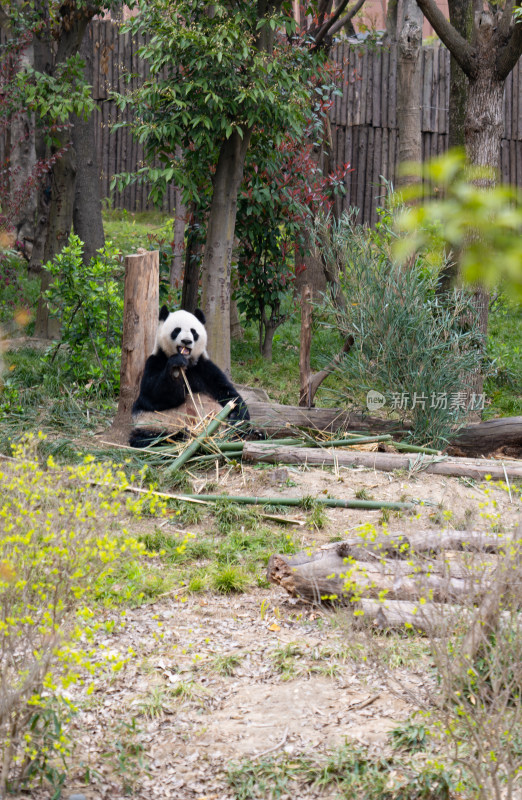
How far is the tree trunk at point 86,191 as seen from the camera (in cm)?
988

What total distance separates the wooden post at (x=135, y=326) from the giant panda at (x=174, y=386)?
173 mm

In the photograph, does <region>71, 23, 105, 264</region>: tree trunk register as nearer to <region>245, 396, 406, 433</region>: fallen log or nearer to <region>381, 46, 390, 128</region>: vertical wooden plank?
<region>245, 396, 406, 433</region>: fallen log

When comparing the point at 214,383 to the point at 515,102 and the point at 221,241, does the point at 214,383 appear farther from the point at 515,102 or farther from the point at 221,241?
the point at 515,102

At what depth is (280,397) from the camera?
848 centimetres

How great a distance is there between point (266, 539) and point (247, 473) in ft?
3.59

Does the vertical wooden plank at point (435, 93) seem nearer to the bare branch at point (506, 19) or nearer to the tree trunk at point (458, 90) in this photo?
the tree trunk at point (458, 90)

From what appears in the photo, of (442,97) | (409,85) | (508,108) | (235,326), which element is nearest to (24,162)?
(235,326)

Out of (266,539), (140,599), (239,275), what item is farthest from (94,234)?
(140,599)

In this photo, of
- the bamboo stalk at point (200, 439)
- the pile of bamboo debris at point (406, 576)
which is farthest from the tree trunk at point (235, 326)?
the pile of bamboo debris at point (406, 576)

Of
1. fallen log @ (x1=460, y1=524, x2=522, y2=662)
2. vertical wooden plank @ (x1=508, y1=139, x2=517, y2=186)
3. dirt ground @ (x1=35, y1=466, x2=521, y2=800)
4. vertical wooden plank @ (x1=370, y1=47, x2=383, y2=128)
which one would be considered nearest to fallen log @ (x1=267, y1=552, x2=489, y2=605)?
dirt ground @ (x1=35, y1=466, x2=521, y2=800)

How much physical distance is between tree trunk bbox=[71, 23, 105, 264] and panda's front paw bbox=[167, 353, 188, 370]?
4.22m

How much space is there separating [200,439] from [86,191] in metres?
5.10

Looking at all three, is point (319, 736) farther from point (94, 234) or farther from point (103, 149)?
point (103, 149)

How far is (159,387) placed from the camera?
6441 mm
